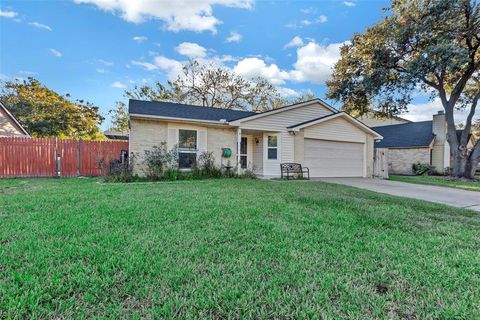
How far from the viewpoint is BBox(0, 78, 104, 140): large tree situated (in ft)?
66.0

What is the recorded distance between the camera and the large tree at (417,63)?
1184cm

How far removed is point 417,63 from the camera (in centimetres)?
1231

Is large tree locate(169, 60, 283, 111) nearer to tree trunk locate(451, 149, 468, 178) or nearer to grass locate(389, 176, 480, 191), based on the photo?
grass locate(389, 176, 480, 191)

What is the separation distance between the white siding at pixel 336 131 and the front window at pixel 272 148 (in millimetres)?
1719

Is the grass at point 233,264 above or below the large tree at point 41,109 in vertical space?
below

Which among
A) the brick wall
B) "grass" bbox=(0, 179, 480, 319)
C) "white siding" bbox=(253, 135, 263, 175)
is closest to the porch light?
"white siding" bbox=(253, 135, 263, 175)

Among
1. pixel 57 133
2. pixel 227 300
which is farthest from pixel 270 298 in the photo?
pixel 57 133

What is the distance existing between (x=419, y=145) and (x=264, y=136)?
14629 mm

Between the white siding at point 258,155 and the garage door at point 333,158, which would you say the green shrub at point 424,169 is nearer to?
the garage door at point 333,158

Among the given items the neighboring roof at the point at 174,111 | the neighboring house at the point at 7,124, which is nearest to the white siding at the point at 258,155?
the neighboring roof at the point at 174,111

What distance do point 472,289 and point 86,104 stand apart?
29334 mm

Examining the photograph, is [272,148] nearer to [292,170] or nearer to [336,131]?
[292,170]

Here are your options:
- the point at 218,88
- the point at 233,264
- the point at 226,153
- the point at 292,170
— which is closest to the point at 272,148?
the point at 292,170

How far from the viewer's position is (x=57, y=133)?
848 inches
